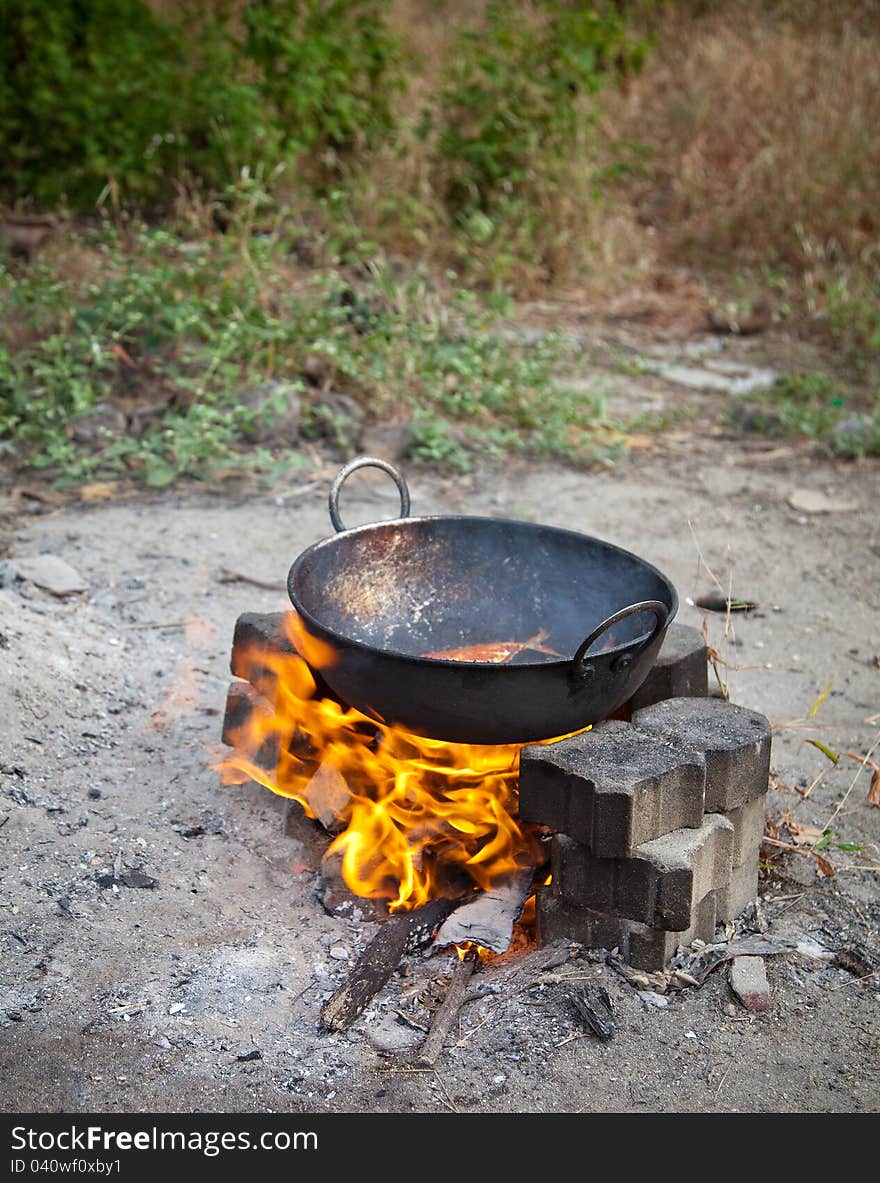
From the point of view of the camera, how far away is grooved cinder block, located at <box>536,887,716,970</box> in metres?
2.68

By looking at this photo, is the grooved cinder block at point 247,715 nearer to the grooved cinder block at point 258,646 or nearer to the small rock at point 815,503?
the grooved cinder block at point 258,646

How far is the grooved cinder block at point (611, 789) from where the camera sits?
101 inches

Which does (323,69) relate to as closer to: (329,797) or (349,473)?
(349,473)

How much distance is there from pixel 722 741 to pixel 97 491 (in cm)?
338

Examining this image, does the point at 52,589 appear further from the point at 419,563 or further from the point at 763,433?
the point at 763,433

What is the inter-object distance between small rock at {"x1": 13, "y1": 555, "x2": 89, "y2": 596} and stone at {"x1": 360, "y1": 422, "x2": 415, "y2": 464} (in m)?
1.83

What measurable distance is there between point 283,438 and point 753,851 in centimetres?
353

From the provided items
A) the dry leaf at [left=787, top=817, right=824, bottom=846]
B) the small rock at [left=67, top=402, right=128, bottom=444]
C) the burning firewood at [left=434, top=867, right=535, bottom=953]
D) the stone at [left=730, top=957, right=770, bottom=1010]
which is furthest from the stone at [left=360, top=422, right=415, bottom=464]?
the stone at [left=730, top=957, right=770, bottom=1010]

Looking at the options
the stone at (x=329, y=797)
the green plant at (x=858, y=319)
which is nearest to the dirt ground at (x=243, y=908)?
the stone at (x=329, y=797)

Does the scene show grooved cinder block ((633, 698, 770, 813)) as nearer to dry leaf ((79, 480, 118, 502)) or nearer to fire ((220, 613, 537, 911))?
fire ((220, 613, 537, 911))

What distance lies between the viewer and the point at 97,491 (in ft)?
17.3

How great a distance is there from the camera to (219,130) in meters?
7.31

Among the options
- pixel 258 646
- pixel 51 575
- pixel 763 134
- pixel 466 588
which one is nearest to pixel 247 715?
pixel 258 646
